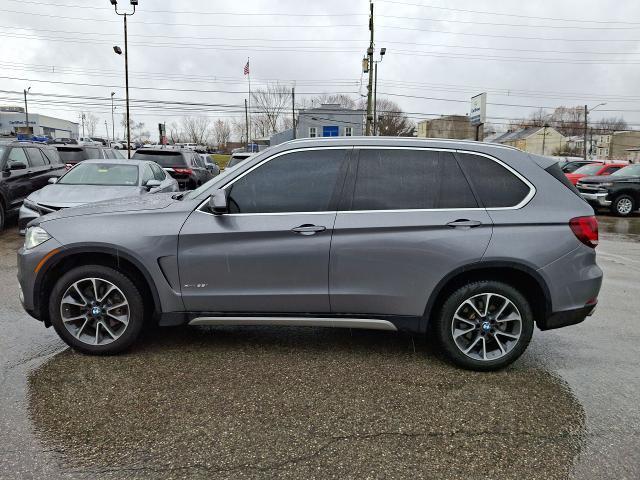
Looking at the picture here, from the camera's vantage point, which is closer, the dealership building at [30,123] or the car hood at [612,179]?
the car hood at [612,179]

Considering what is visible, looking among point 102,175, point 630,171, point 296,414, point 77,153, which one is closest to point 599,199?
point 630,171

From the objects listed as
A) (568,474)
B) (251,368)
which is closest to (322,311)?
(251,368)

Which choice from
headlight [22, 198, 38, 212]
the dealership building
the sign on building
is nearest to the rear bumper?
headlight [22, 198, 38, 212]

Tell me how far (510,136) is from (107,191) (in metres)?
107

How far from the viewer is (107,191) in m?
7.89

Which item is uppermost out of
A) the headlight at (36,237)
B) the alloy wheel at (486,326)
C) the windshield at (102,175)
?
the windshield at (102,175)

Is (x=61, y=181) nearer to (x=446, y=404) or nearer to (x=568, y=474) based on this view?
(x=446, y=404)

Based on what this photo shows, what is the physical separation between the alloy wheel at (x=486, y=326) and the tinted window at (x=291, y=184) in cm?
137

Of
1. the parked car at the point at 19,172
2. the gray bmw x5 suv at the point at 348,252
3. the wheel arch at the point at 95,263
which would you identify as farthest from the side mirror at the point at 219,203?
the parked car at the point at 19,172

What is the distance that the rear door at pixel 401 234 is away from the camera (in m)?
3.52

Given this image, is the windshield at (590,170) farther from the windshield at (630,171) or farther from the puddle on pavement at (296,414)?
the puddle on pavement at (296,414)

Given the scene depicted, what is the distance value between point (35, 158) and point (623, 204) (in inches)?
664

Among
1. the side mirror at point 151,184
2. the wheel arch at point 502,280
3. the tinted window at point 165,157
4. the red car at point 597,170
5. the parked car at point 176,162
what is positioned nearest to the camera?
the wheel arch at point 502,280

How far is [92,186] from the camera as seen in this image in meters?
8.07
